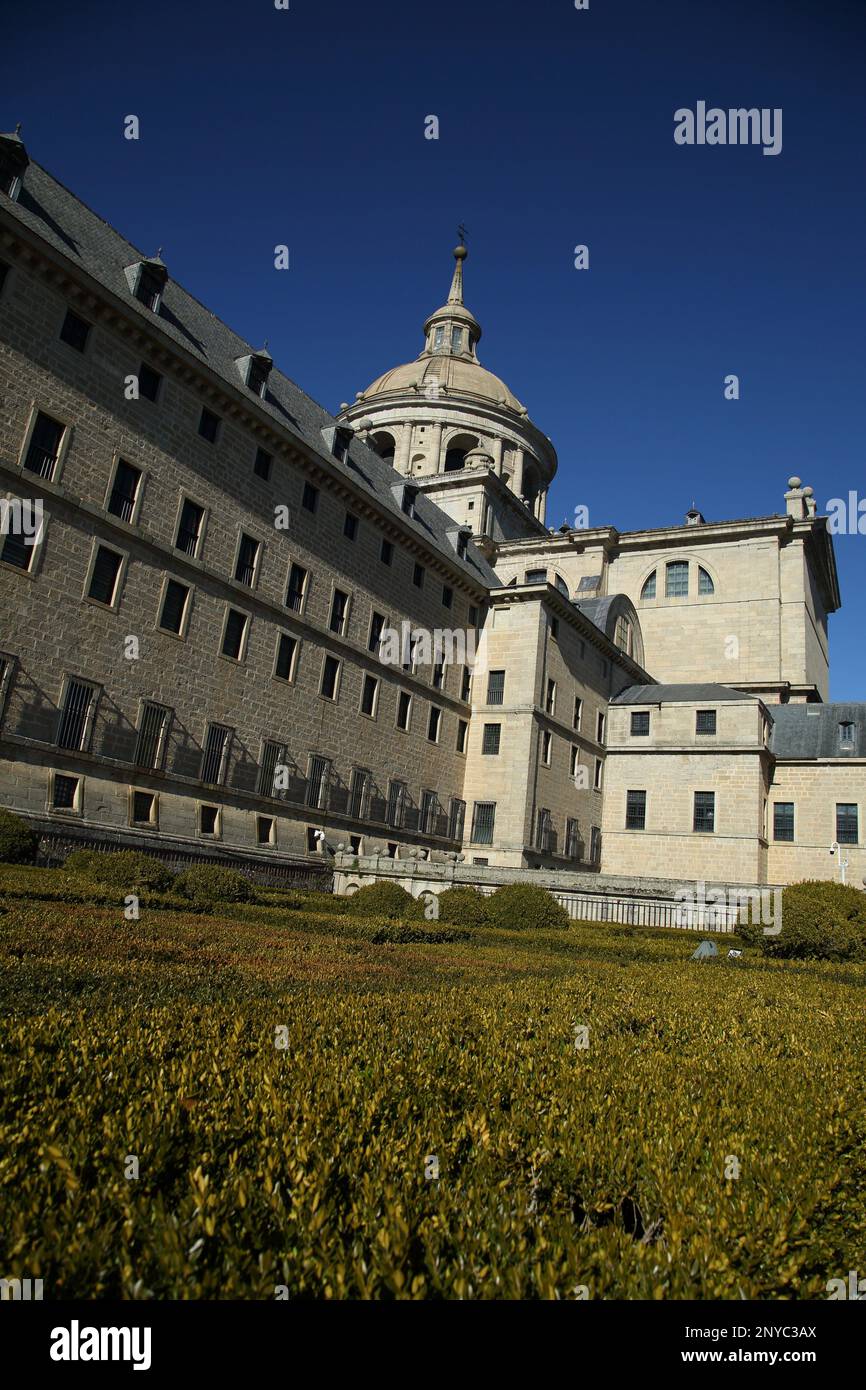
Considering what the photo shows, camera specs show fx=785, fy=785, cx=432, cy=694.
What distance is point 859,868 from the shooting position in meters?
38.7

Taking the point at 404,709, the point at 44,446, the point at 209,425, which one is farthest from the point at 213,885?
the point at 404,709

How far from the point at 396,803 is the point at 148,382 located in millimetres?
19876

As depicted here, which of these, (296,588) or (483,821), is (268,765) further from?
(483,821)

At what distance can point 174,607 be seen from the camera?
1061 inches

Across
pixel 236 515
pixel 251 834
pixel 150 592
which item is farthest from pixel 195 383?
pixel 251 834

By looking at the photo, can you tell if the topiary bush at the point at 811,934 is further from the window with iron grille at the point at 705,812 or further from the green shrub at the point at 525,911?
the window with iron grille at the point at 705,812

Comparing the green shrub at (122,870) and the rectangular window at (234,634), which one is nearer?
the green shrub at (122,870)

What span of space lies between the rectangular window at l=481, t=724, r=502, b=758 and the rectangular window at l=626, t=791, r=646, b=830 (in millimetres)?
8175

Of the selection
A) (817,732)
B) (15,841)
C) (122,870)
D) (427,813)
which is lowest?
(122,870)

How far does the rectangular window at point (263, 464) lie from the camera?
30438mm

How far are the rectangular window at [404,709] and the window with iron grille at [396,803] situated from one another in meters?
2.89

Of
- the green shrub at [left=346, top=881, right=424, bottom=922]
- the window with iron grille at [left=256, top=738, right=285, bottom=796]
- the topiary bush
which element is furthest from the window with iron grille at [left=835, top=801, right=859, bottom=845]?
the window with iron grille at [left=256, top=738, right=285, bottom=796]

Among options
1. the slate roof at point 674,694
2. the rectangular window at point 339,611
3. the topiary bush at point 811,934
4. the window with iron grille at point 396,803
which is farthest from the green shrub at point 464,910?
the slate roof at point 674,694
